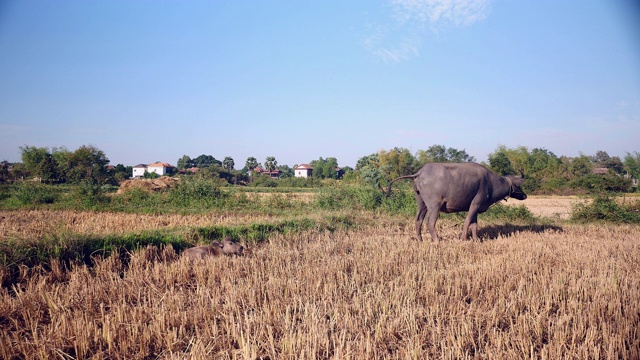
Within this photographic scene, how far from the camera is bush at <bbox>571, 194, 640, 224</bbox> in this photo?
1228 centimetres

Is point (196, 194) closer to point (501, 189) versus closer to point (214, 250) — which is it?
point (214, 250)

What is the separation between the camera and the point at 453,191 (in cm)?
805

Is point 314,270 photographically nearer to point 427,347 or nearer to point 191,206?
point 427,347

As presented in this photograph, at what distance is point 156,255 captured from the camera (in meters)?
6.22

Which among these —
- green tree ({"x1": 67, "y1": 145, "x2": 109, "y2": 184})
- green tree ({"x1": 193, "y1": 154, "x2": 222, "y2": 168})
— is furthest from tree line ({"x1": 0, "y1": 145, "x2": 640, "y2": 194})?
green tree ({"x1": 193, "y1": 154, "x2": 222, "y2": 168})

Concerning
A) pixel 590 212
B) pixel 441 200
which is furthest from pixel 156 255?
pixel 590 212

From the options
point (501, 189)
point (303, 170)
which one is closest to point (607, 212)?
point (501, 189)

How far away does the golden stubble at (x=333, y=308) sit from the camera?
9.66 ft

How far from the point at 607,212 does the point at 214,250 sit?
13.4 metres

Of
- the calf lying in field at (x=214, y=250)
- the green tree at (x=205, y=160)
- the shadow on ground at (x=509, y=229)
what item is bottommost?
the shadow on ground at (x=509, y=229)

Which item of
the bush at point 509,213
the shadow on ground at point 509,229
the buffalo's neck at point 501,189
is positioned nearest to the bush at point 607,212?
the bush at point 509,213

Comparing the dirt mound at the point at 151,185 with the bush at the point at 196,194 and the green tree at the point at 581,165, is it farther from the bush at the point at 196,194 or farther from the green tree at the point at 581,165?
the green tree at the point at 581,165

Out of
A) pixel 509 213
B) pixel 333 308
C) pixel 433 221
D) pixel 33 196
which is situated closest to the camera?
pixel 333 308

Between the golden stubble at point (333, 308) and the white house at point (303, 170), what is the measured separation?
89390mm
